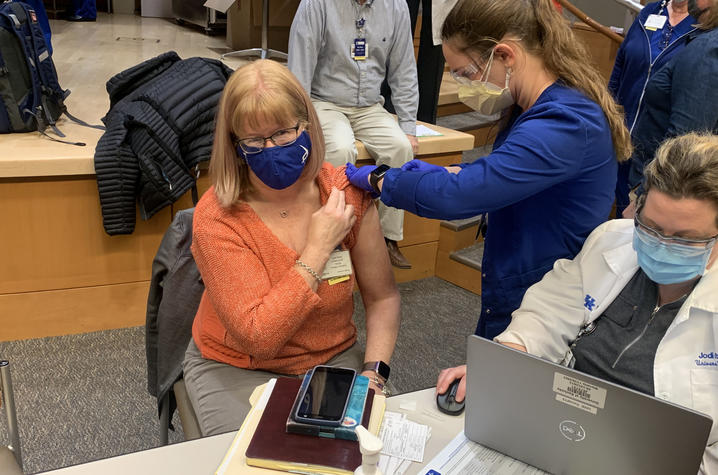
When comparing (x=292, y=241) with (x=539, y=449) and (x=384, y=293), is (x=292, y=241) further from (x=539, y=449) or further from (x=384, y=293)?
(x=539, y=449)

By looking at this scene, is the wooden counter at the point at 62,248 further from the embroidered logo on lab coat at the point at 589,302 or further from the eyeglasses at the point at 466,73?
the embroidered logo on lab coat at the point at 589,302

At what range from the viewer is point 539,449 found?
1.11 meters

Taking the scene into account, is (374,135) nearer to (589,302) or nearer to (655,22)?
(655,22)

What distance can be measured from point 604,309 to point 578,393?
0.47m

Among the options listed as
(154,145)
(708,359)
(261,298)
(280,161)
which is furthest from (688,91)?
(154,145)

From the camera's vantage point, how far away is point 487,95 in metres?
1.65

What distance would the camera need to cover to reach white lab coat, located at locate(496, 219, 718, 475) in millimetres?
1213

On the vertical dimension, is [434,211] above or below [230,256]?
above

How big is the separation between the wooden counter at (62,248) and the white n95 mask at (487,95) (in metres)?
1.59

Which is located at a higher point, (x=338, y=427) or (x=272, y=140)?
(x=272, y=140)

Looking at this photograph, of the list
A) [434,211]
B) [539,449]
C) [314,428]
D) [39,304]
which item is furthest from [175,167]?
[539,449]

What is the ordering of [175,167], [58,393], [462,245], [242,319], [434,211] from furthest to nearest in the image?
[462,245], [175,167], [58,393], [434,211], [242,319]

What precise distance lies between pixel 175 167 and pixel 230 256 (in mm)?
1363

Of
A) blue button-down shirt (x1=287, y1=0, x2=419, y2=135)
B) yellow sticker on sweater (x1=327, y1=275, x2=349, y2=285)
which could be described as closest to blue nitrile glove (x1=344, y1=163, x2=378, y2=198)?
yellow sticker on sweater (x1=327, y1=275, x2=349, y2=285)
